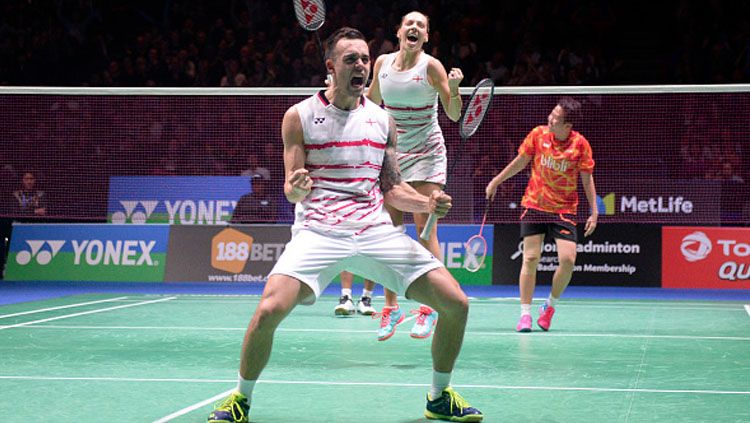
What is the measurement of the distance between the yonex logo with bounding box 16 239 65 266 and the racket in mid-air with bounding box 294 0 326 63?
734 centimetres

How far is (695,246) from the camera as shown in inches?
505

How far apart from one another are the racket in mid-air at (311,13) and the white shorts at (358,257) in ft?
10.6

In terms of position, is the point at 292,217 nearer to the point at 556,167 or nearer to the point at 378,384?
the point at 556,167

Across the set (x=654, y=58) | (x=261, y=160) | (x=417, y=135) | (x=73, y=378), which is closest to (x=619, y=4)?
(x=654, y=58)

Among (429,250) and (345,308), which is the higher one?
(429,250)

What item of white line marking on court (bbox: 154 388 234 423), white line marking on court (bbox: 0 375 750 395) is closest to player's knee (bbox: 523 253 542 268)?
white line marking on court (bbox: 0 375 750 395)

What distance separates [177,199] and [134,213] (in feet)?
2.04

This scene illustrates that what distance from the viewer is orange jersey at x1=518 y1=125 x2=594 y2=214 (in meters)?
8.56

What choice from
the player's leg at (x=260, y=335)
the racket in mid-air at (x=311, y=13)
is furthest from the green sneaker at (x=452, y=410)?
the racket in mid-air at (x=311, y=13)

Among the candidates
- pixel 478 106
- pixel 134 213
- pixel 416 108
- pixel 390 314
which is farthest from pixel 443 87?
pixel 134 213

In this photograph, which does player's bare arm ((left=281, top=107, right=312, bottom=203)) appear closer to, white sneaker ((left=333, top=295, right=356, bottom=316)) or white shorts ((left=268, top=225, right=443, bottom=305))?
white shorts ((left=268, top=225, right=443, bottom=305))

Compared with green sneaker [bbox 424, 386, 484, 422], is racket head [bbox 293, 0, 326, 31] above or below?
above

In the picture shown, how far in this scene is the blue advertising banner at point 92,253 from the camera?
13641mm

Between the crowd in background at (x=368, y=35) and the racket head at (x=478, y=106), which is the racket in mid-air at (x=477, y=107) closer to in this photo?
the racket head at (x=478, y=106)
